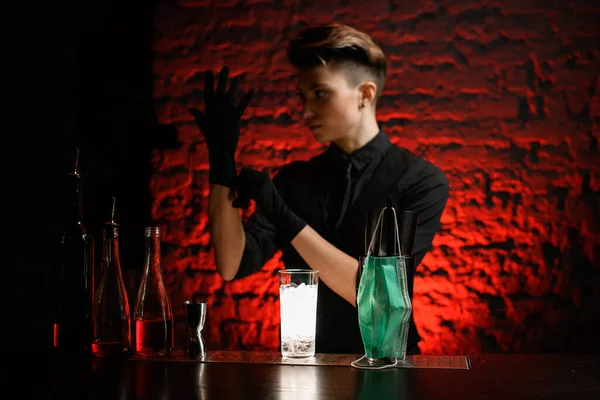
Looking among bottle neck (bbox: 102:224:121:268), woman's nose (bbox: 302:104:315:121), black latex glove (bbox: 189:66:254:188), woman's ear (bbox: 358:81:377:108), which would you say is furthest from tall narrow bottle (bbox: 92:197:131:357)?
woman's ear (bbox: 358:81:377:108)

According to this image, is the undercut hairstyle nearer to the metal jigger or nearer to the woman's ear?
the woman's ear

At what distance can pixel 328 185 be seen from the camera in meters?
2.04

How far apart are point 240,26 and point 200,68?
0.18 meters

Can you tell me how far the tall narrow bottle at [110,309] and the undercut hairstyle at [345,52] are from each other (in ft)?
2.72

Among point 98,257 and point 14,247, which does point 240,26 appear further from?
point 14,247

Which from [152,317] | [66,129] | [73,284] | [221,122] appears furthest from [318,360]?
[66,129]

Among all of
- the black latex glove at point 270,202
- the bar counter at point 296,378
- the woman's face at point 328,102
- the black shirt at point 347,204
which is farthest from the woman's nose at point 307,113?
the bar counter at point 296,378

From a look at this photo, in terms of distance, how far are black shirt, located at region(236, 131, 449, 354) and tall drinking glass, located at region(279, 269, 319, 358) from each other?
49 cm

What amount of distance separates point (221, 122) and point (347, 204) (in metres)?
0.43

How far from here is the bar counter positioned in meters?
1.18

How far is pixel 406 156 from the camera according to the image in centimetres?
201

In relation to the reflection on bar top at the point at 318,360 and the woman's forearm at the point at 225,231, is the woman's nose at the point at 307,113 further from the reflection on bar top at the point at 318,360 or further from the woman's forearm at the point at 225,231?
the reflection on bar top at the point at 318,360

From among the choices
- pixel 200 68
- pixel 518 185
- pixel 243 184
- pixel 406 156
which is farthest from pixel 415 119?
pixel 200 68

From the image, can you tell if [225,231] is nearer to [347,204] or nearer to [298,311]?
[347,204]
